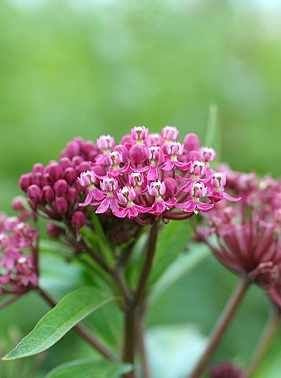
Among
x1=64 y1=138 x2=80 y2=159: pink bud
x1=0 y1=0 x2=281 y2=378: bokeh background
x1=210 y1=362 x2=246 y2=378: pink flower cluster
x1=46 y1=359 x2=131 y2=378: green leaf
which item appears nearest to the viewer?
x1=46 y1=359 x2=131 y2=378: green leaf

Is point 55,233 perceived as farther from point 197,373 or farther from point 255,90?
point 255,90

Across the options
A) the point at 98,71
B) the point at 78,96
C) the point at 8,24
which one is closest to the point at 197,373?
the point at 78,96

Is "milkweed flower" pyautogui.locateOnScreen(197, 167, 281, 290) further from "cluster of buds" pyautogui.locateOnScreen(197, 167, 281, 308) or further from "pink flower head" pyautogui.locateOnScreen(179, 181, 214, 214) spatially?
"pink flower head" pyautogui.locateOnScreen(179, 181, 214, 214)

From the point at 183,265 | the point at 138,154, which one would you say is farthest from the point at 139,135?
the point at 183,265

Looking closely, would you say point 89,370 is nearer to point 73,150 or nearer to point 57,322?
point 57,322

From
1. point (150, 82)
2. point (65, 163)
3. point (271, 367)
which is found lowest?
point (271, 367)

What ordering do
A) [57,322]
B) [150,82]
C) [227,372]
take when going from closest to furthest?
[57,322] → [227,372] → [150,82]

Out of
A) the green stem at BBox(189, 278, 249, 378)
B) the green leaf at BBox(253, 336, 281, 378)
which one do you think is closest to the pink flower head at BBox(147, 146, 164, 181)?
the green stem at BBox(189, 278, 249, 378)
